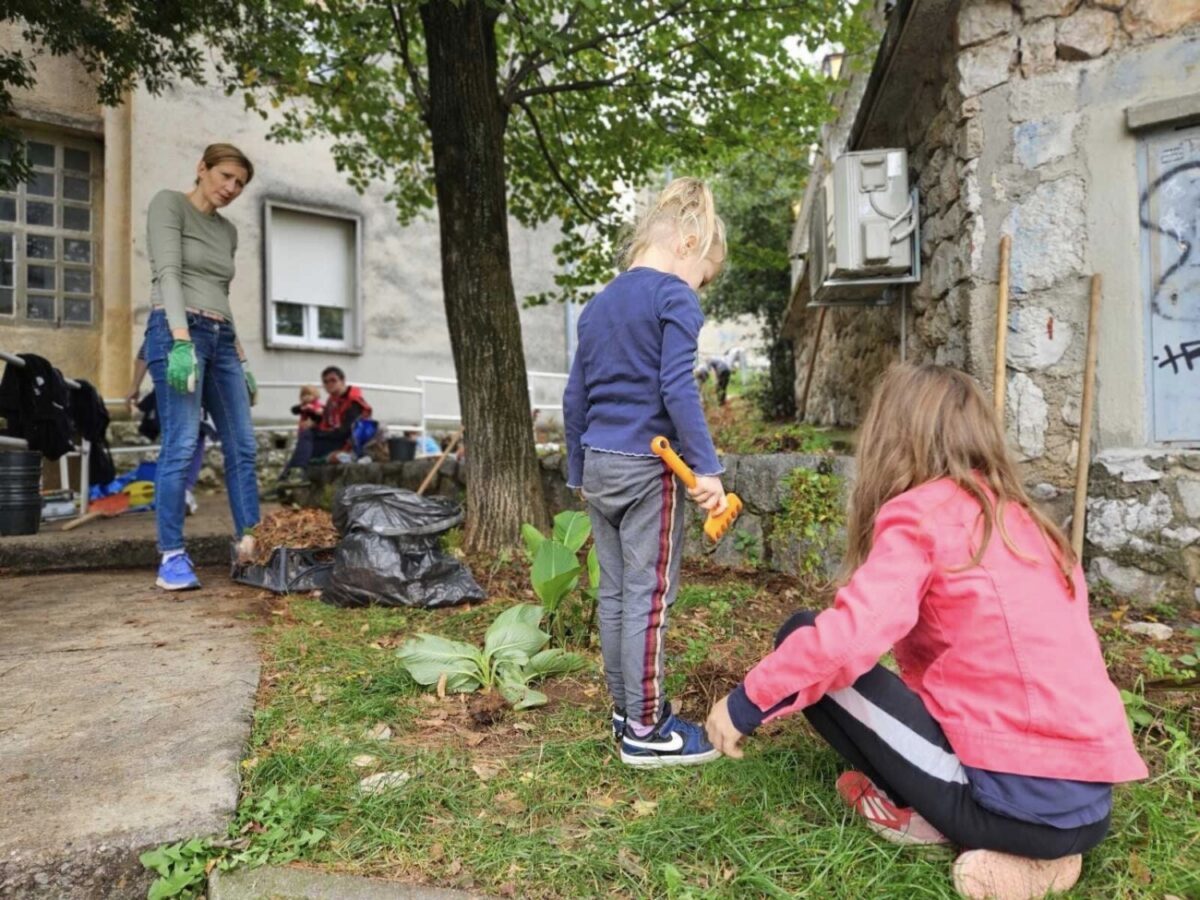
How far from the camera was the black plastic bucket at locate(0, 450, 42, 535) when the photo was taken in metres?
5.30

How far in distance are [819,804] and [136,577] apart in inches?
162

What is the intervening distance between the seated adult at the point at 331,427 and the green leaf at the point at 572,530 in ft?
19.7

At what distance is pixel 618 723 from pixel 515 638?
644 millimetres

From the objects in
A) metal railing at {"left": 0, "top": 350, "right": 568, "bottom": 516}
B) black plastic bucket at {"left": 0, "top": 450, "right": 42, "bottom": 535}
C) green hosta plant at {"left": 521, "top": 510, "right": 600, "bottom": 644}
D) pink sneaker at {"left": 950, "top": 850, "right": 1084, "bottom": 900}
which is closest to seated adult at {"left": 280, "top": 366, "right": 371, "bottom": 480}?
metal railing at {"left": 0, "top": 350, "right": 568, "bottom": 516}

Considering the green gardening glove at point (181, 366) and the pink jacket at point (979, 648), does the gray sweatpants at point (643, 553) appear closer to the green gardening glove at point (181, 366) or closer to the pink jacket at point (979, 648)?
the pink jacket at point (979, 648)

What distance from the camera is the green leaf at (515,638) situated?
285cm

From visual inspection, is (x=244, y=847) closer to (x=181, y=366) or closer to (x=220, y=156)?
(x=181, y=366)

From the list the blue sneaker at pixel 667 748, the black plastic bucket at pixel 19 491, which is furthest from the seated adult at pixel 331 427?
the blue sneaker at pixel 667 748

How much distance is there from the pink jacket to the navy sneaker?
74 cm

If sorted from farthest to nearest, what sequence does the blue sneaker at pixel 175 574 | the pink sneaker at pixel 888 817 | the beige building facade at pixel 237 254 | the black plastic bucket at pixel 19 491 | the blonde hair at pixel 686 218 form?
the beige building facade at pixel 237 254 → the black plastic bucket at pixel 19 491 → the blue sneaker at pixel 175 574 → the blonde hair at pixel 686 218 → the pink sneaker at pixel 888 817

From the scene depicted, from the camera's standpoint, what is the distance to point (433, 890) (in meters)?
1.68

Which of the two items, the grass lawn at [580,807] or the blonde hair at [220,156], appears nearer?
the grass lawn at [580,807]

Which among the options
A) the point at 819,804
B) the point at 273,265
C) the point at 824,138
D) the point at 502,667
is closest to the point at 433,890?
the point at 819,804

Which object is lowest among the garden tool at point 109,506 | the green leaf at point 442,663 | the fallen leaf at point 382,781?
the fallen leaf at point 382,781
